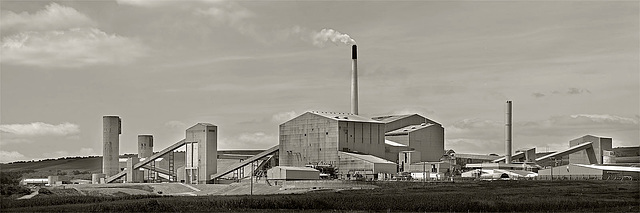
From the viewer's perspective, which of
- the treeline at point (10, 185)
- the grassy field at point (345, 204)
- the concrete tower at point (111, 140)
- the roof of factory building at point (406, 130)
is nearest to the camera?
the grassy field at point (345, 204)

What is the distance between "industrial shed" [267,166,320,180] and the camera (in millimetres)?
120312

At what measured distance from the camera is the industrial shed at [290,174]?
12031cm

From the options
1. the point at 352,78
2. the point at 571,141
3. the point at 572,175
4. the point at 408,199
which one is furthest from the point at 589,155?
the point at 408,199

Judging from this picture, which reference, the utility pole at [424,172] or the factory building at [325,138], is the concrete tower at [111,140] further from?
the utility pole at [424,172]

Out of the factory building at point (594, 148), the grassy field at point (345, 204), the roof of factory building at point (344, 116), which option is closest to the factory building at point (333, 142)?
the roof of factory building at point (344, 116)

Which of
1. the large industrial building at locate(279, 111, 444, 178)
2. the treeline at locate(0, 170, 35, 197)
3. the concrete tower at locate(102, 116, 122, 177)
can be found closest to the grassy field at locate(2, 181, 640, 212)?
the treeline at locate(0, 170, 35, 197)

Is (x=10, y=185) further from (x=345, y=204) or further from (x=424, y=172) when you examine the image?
(x=424, y=172)

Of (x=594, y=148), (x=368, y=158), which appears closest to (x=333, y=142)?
(x=368, y=158)

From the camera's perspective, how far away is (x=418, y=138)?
155 m

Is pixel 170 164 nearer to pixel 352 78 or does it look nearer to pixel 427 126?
pixel 352 78

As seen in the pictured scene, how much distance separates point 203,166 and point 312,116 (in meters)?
20.8

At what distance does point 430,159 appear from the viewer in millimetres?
155750

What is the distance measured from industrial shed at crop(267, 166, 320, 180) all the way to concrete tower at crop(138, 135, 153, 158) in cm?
3928

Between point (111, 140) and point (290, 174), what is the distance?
38596 mm
